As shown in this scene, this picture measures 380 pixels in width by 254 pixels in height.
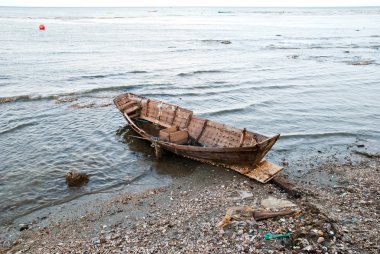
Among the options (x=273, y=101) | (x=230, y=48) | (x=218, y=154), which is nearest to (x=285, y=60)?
(x=230, y=48)

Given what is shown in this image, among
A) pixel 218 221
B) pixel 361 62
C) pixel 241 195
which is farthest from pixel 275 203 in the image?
pixel 361 62

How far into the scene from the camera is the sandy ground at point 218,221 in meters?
9.91

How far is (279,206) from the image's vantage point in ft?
39.6

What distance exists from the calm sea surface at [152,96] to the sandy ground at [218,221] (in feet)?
5.93

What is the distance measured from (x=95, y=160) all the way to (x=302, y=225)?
11.0 meters

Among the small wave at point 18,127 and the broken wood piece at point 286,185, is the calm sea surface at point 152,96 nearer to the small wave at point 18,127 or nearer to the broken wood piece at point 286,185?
the small wave at point 18,127

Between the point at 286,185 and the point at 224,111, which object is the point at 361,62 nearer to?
the point at 224,111

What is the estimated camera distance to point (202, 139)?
691 inches

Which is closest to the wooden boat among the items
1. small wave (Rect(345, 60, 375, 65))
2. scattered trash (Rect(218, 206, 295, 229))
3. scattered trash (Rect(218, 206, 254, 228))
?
scattered trash (Rect(218, 206, 254, 228))

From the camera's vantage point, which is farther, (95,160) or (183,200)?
(95,160)

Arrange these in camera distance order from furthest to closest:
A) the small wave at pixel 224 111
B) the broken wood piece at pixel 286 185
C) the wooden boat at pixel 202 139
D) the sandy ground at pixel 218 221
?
the small wave at pixel 224 111 < the wooden boat at pixel 202 139 < the broken wood piece at pixel 286 185 < the sandy ground at pixel 218 221

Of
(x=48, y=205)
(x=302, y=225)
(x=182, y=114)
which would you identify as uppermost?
(x=182, y=114)

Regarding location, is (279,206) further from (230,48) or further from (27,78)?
(230,48)

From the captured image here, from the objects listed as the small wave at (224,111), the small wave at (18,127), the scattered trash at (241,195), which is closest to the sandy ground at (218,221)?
the scattered trash at (241,195)
